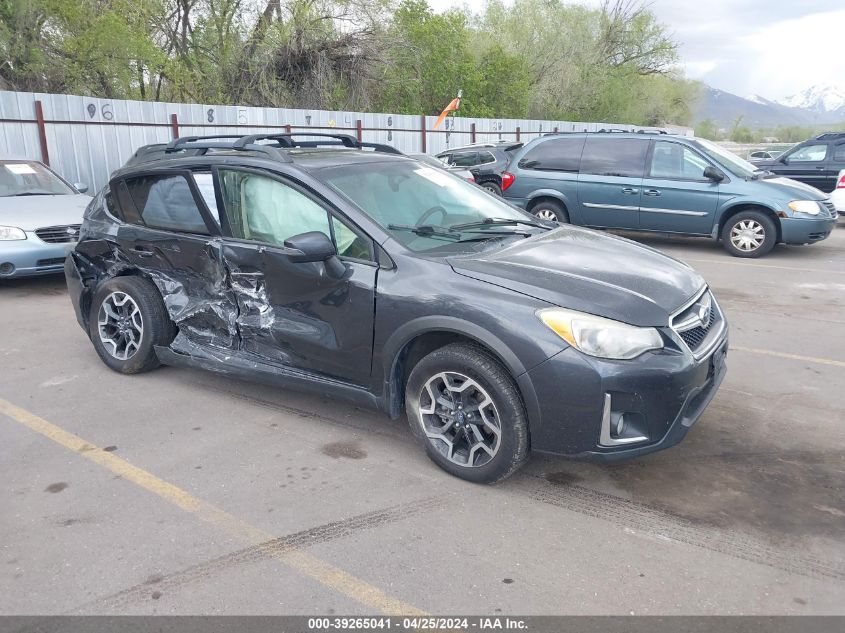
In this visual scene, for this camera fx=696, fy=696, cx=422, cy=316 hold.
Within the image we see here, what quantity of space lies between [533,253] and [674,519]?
5.00 ft

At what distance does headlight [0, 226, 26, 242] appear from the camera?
7.45 meters

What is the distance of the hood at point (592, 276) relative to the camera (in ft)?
10.8

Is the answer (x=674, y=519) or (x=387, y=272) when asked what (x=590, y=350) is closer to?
(x=674, y=519)

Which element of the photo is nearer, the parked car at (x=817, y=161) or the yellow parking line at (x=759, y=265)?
the yellow parking line at (x=759, y=265)

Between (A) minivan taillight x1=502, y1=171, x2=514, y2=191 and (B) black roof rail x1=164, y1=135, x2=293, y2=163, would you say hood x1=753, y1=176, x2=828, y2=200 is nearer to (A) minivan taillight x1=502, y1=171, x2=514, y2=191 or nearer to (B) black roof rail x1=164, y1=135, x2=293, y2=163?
(A) minivan taillight x1=502, y1=171, x2=514, y2=191

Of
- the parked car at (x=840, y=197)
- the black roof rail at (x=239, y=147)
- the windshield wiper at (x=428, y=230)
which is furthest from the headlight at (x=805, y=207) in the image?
the black roof rail at (x=239, y=147)

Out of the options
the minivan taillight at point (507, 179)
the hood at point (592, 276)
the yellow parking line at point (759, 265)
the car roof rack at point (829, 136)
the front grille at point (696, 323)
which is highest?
the car roof rack at point (829, 136)

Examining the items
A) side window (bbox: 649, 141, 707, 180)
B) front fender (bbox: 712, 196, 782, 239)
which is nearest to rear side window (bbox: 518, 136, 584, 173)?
side window (bbox: 649, 141, 707, 180)

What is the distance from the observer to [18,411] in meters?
4.53

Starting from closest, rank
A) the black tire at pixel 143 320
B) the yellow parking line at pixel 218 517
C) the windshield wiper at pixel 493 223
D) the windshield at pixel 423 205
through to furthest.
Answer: the yellow parking line at pixel 218 517 → the windshield at pixel 423 205 → the windshield wiper at pixel 493 223 → the black tire at pixel 143 320

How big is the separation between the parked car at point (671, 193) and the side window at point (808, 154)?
192 inches

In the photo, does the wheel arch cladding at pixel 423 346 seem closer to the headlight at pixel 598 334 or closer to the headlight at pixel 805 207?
the headlight at pixel 598 334

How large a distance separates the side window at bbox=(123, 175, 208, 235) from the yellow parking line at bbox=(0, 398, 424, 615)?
1474 mm
